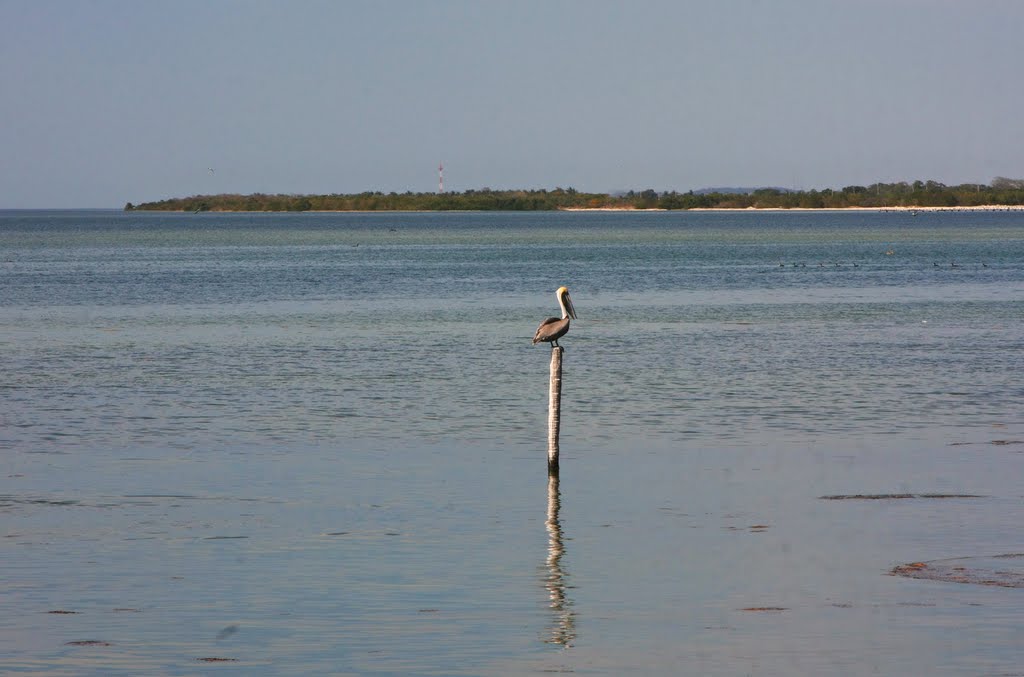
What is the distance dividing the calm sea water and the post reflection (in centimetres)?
5

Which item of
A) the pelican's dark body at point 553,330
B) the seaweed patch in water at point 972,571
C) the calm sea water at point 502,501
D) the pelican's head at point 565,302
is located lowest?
the calm sea water at point 502,501

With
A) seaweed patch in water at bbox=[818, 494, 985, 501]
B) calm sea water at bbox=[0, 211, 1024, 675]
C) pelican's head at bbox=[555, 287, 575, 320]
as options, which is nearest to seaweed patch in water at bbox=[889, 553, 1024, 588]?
calm sea water at bbox=[0, 211, 1024, 675]

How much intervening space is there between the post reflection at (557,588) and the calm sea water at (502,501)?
0.05 metres

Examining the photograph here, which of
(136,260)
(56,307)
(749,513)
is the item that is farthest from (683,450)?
(136,260)

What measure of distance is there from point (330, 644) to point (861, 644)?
4.21 metres

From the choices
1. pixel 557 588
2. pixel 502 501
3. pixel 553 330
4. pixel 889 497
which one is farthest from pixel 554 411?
pixel 557 588

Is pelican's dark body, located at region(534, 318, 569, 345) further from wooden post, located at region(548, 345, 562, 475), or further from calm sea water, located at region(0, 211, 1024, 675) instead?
calm sea water, located at region(0, 211, 1024, 675)

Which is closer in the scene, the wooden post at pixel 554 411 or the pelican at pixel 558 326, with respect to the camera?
the wooden post at pixel 554 411

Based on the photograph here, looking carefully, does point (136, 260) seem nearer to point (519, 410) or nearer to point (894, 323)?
point (894, 323)

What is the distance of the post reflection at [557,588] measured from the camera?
41.9ft

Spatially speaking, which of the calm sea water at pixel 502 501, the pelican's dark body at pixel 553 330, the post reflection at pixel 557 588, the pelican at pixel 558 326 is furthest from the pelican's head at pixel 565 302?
the post reflection at pixel 557 588

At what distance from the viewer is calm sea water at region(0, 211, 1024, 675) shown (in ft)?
41.3

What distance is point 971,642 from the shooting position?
485 inches

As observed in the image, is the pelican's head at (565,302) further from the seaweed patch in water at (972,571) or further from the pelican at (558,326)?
the seaweed patch in water at (972,571)
